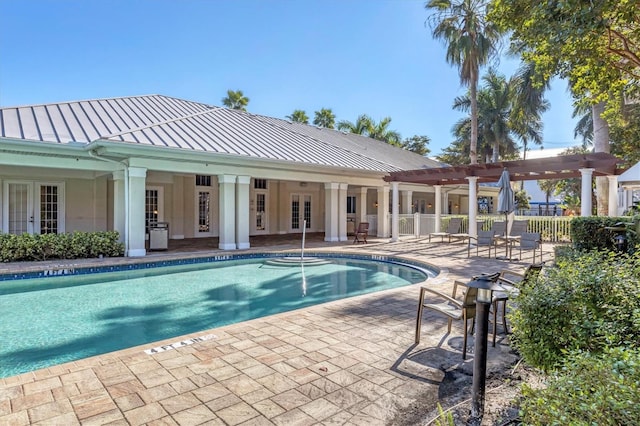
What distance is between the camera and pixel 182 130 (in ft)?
44.1

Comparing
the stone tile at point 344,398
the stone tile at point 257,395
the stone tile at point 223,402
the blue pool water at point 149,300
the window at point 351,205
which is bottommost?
the blue pool water at point 149,300

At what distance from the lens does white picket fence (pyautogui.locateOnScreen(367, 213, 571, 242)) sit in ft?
54.5

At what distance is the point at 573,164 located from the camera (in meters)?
12.0

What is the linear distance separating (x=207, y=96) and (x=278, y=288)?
2748 centimetres

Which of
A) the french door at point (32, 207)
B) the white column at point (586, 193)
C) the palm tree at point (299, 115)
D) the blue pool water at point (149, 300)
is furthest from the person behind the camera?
the palm tree at point (299, 115)

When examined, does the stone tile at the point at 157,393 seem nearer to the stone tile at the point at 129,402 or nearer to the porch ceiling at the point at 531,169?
the stone tile at the point at 129,402

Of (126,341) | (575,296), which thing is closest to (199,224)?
(126,341)

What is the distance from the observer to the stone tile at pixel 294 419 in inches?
107

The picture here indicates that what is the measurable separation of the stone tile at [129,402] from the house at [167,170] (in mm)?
8908

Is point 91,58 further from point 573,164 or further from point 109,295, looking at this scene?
point 573,164

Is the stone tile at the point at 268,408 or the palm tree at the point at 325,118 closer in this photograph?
the stone tile at the point at 268,408

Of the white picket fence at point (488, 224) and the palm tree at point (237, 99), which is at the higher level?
the palm tree at point (237, 99)

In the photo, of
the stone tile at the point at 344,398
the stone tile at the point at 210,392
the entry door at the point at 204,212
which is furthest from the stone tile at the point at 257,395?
the entry door at the point at 204,212

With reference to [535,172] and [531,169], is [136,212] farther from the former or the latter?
[535,172]
